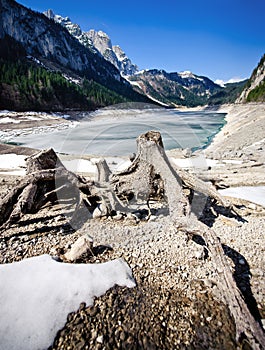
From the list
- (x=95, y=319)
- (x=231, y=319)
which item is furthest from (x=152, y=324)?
(x=231, y=319)

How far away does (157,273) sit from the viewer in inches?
150

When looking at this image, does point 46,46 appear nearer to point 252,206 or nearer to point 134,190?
point 134,190

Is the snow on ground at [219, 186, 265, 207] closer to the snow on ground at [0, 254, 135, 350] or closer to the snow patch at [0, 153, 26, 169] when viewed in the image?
the snow on ground at [0, 254, 135, 350]

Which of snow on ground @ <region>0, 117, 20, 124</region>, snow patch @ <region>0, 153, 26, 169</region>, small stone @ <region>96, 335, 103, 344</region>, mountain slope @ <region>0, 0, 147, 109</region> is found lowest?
snow on ground @ <region>0, 117, 20, 124</region>

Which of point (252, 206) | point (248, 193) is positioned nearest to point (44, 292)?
point (252, 206)

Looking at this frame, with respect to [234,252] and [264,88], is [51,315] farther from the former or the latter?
[264,88]

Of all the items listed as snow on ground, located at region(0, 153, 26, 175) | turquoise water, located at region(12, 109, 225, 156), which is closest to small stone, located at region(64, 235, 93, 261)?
snow on ground, located at region(0, 153, 26, 175)

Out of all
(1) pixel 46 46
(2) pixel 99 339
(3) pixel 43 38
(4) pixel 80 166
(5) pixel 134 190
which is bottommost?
(4) pixel 80 166

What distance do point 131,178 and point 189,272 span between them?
2.65 metres

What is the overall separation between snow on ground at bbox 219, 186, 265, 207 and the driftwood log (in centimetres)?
247

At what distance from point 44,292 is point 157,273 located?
5.91ft

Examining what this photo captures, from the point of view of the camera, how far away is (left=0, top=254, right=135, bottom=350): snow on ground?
266cm

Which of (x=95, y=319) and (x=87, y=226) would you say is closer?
(x=95, y=319)

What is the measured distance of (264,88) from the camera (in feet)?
202
